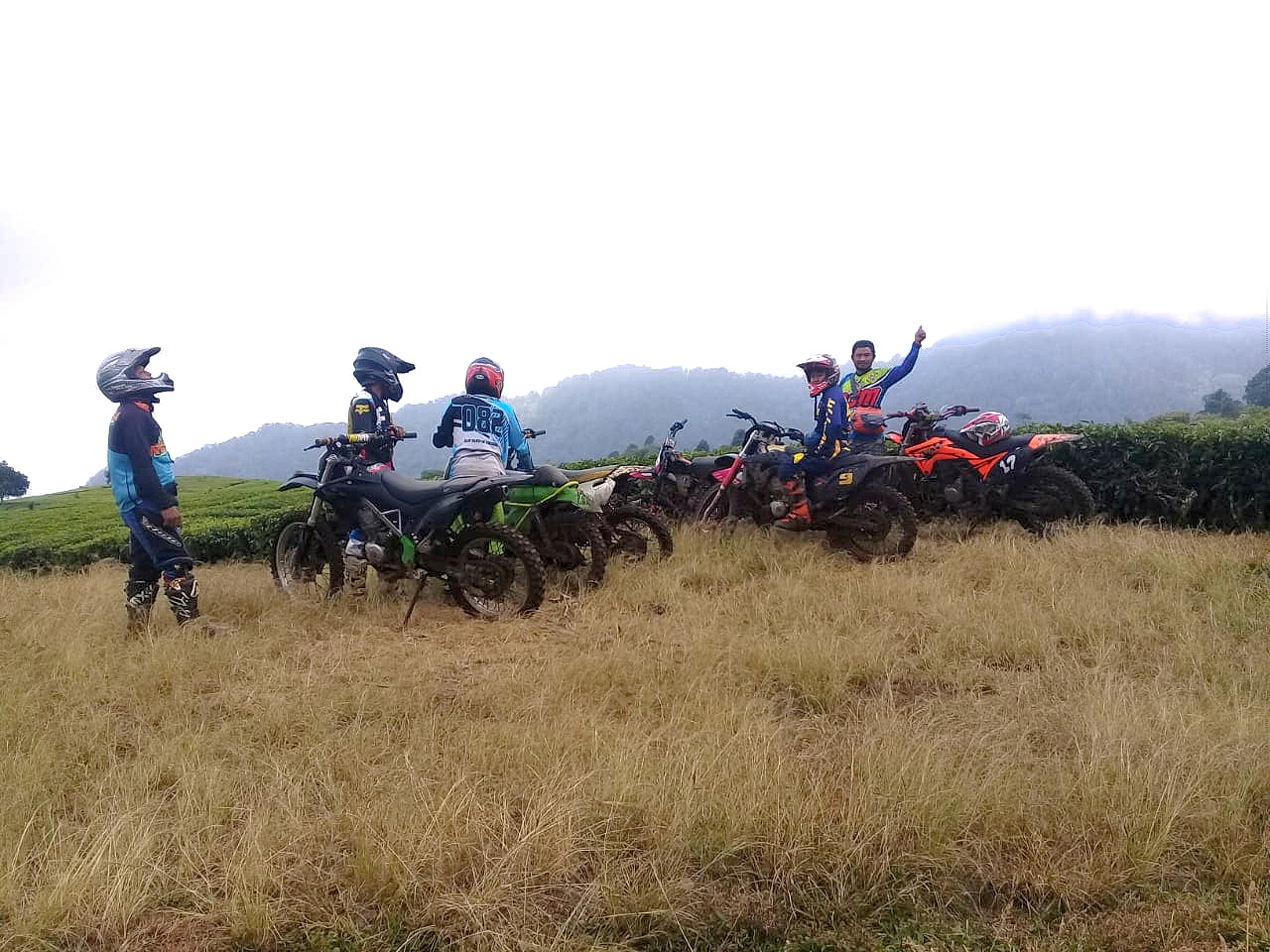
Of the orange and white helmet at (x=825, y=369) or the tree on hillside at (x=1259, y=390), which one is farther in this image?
the tree on hillside at (x=1259, y=390)

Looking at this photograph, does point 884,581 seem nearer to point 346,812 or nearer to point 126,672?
point 346,812

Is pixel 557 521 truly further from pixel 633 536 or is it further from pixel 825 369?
pixel 825 369

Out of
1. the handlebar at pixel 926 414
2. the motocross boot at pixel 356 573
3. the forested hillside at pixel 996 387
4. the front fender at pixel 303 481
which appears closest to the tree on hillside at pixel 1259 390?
the forested hillside at pixel 996 387

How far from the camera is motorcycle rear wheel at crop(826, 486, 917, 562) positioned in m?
5.89

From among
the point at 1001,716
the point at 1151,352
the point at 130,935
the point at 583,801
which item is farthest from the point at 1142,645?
the point at 1151,352

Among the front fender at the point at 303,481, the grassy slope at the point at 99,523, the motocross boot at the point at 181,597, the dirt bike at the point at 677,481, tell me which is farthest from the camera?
the grassy slope at the point at 99,523

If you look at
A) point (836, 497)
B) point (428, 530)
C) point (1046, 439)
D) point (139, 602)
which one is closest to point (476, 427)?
point (428, 530)

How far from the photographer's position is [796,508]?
6359 mm

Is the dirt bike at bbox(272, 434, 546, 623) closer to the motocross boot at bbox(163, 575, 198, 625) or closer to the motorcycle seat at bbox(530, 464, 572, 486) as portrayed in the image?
the motorcycle seat at bbox(530, 464, 572, 486)

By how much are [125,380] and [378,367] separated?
71.1 inches

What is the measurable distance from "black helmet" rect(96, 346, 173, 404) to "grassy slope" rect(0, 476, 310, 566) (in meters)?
3.53

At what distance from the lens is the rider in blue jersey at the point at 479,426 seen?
18.1 feet

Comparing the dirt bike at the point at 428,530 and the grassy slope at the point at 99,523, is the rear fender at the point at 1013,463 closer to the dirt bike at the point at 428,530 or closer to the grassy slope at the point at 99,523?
the dirt bike at the point at 428,530

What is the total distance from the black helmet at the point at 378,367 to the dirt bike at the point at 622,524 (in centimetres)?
126
